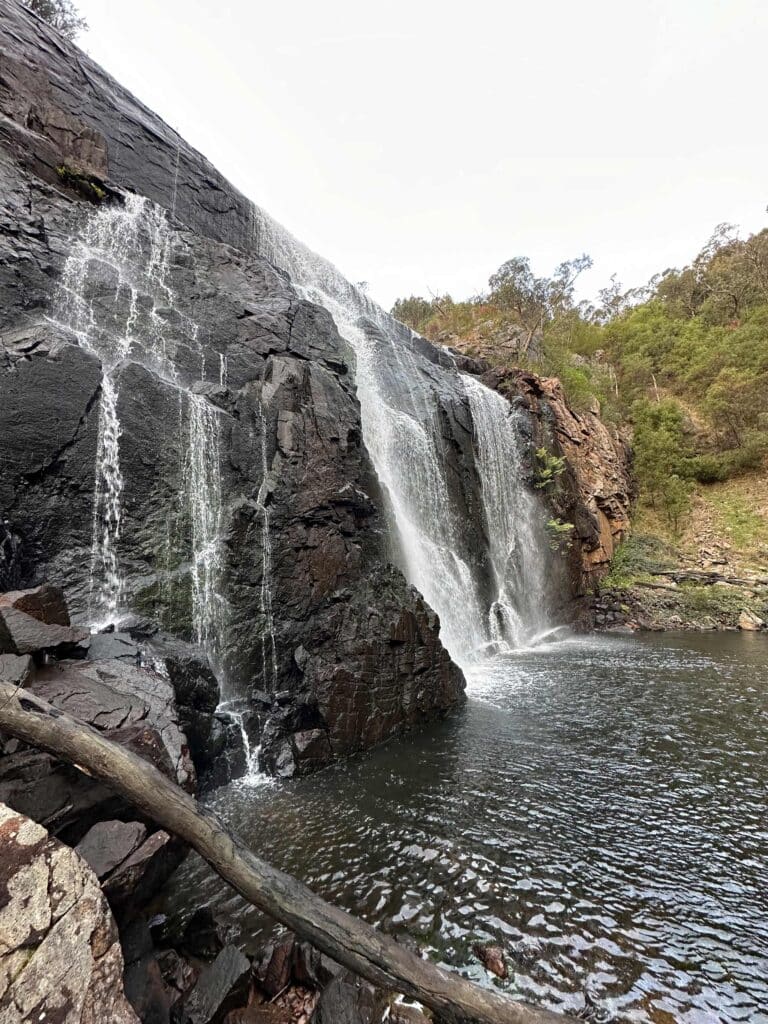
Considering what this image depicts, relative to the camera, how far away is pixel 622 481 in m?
24.4

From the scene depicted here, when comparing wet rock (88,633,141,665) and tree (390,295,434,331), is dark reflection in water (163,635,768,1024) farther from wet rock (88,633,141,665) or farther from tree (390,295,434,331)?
tree (390,295,434,331)

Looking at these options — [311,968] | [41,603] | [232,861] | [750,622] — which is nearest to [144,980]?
[232,861]

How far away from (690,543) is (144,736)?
2529 centimetres

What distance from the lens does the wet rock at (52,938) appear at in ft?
6.13

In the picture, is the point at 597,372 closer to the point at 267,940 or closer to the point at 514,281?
the point at 514,281

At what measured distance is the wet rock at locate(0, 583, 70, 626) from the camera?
438 centimetres

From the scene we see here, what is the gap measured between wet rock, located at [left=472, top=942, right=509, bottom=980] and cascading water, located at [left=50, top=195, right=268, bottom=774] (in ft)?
13.2

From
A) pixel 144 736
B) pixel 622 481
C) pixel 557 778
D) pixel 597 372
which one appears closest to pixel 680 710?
pixel 557 778

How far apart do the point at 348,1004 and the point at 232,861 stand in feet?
3.82

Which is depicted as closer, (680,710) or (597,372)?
(680,710)

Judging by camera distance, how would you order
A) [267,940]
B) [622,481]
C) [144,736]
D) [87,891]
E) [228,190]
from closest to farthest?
[87,891] < [267,940] < [144,736] < [228,190] < [622,481]

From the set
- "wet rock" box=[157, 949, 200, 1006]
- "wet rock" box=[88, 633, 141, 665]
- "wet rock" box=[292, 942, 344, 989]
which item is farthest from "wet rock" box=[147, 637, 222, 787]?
"wet rock" box=[292, 942, 344, 989]

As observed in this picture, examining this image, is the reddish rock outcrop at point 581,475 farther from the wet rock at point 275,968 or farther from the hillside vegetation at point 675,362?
the wet rock at point 275,968

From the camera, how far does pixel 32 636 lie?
13.9 ft
